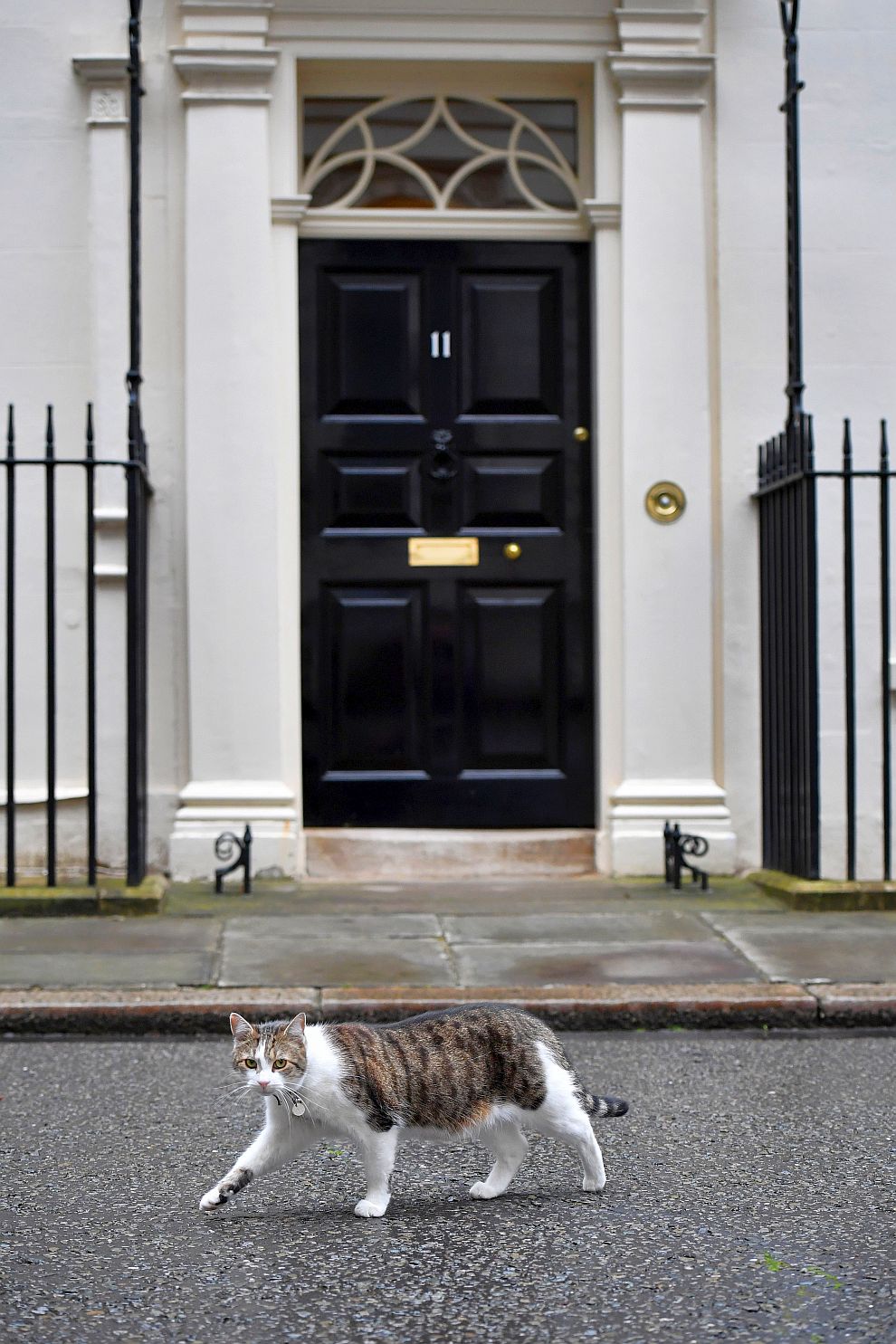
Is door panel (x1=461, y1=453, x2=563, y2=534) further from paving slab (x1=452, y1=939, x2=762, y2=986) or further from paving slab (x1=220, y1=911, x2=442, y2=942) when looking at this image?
paving slab (x1=452, y1=939, x2=762, y2=986)

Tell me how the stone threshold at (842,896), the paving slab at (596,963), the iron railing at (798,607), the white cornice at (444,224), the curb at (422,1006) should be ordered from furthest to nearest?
the white cornice at (444,224)
the iron railing at (798,607)
the stone threshold at (842,896)
the paving slab at (596,963)
the curb at (422,1006)

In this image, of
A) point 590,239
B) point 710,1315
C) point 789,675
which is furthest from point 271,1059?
point 590,239

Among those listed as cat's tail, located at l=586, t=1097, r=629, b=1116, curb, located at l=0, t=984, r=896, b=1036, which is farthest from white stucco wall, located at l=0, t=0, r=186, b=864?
cat's tail, located at l=586, t=1097, r=629, b=1116

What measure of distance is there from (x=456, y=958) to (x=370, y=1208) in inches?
102

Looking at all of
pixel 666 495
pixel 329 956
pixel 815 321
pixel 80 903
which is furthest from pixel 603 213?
pixel 80 903

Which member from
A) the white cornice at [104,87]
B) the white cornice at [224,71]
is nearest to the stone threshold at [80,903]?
the white cornice at [104,87]

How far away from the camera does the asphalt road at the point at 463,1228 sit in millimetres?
2873

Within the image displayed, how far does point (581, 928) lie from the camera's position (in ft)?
21.6

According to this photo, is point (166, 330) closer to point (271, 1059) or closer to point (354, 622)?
point (354, 622)

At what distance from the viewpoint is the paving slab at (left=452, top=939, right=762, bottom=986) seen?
5.67 metres

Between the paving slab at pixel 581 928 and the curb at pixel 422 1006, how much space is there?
0.88 m

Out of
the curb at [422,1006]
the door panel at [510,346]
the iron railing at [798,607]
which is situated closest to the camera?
the curb at [422,1006]

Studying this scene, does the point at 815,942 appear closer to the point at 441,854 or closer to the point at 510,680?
the point at 441,854

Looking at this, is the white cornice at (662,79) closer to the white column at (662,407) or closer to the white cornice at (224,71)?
the white column at (662,407)
